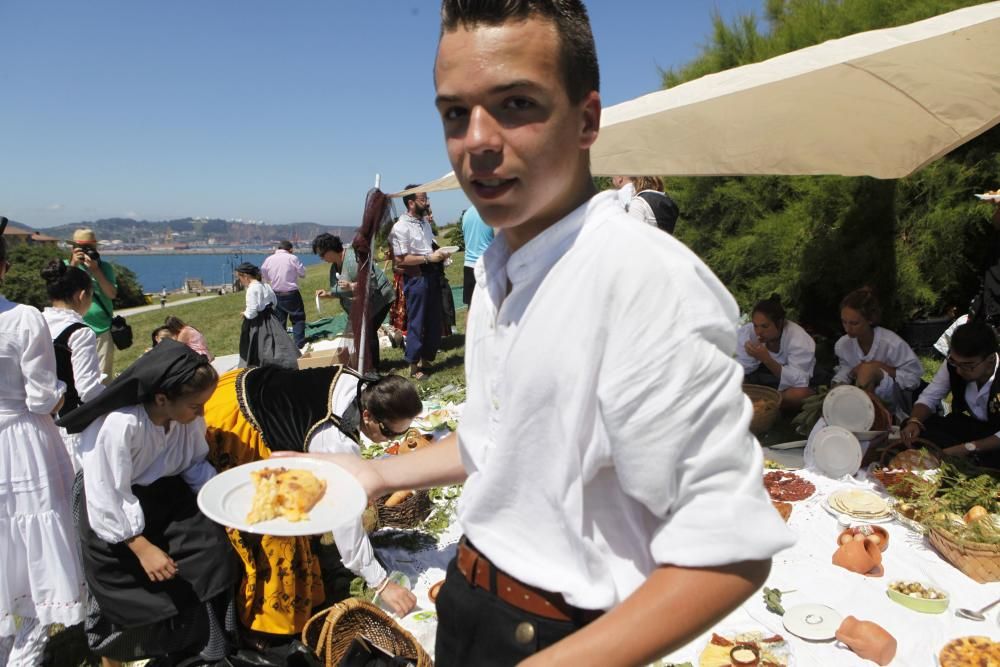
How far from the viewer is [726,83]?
14.0ft

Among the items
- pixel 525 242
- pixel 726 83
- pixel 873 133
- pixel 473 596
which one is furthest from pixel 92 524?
pixel 873 133

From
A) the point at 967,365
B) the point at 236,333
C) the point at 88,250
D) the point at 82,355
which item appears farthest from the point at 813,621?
the point at 236,333

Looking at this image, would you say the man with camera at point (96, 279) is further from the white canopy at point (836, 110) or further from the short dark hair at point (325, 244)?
the white canopy at point (836, 110)

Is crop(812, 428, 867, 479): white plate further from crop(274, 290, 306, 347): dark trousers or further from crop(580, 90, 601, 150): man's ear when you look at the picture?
crop(274, 290, 306, 347): dark trousers

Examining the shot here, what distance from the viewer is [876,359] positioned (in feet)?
16.7

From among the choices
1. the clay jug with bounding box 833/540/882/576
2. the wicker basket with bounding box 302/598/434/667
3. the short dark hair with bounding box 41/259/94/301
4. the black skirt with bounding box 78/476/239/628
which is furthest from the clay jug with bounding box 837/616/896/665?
the short dark hair with bounding box 41/259/94/301

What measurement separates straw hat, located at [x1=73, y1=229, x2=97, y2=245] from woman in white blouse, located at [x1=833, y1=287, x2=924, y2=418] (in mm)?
6647

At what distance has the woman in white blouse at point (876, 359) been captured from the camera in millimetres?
4977

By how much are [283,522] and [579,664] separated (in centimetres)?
88

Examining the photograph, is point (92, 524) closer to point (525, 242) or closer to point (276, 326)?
point (525, 242)

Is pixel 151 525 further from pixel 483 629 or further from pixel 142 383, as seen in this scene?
pixel 483 629

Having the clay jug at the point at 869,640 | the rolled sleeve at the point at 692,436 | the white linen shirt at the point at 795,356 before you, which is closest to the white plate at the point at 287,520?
the rolled sleeve at the point at 692,436

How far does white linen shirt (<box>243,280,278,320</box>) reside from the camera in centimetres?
669

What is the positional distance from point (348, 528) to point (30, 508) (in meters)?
1.43
